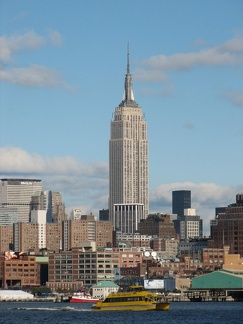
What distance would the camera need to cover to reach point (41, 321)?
571 ft

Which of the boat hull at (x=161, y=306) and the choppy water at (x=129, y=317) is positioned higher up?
the boat hull at (x=161, y=306)

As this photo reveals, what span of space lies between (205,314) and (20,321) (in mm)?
33087

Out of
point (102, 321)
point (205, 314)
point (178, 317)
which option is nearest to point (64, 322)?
point (102, 321)

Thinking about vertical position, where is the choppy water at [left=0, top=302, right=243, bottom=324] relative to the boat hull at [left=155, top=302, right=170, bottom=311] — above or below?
below

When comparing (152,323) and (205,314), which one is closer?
(152,323)

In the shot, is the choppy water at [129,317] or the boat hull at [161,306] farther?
the boat hull at [161,306]

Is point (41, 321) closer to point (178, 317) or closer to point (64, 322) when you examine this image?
point (64, 322)

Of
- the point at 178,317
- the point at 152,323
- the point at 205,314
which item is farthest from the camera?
the point at 205,314

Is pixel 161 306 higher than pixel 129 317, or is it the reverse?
pixel 161 306

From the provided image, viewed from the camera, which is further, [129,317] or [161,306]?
[161,306]

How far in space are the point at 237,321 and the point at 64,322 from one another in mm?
23316

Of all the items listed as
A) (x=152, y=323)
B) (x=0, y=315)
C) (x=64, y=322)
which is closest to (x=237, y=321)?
(x=152, y=323)

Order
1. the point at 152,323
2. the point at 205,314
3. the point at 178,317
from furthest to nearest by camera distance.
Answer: the point at 205,314 → the point at 178,317 → the point at 152,323

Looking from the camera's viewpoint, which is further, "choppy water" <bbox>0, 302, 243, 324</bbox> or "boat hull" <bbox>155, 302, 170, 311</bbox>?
"boat hull" <bbox>155, 302, 170, 311</bbox>
